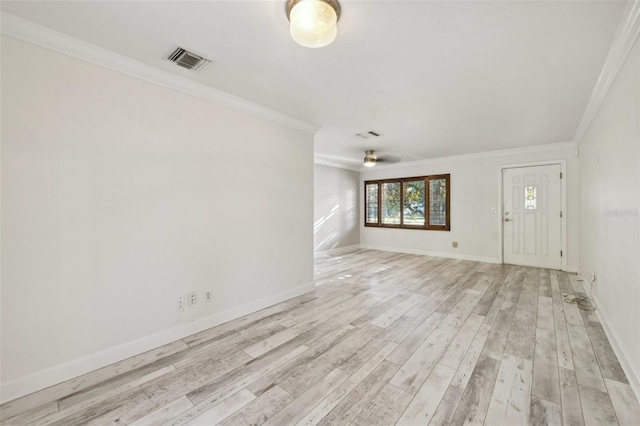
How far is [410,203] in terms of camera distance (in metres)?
6.80

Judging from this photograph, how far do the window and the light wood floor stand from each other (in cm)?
332

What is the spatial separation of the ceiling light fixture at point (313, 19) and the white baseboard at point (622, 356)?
2894 millimetres

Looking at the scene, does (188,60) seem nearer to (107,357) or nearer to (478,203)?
(107,357)

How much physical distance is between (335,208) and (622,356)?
541 cm

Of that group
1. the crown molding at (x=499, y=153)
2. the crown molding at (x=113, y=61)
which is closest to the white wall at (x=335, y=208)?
the crown molding at (x=499, y=153)

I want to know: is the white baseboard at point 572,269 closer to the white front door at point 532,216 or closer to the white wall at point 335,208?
the white front door at point 532,216

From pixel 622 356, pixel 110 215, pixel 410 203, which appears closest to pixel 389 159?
pixel 410 203

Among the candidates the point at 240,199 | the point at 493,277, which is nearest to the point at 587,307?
the point at 493,277

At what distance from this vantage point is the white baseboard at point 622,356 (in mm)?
1648

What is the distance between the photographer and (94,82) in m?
2.00

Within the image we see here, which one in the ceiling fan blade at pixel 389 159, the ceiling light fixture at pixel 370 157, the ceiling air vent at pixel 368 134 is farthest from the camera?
the ceiling fan blade at pixel 389 159

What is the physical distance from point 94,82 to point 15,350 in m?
1.94

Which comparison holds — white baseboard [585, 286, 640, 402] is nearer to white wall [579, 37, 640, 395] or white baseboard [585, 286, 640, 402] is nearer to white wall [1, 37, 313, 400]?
white wall [579, 37, 640, 395]

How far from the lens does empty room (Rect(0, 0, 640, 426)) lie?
161 cm
